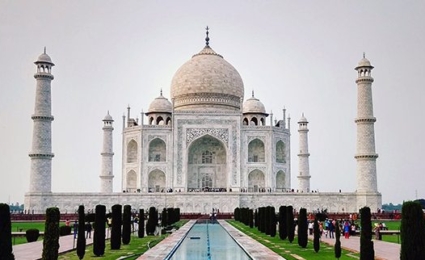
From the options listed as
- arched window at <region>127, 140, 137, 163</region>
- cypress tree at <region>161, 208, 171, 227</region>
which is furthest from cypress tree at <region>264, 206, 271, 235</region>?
arched window at <region>127, 140, 137, 163</region>

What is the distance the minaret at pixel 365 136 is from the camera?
27547 mm

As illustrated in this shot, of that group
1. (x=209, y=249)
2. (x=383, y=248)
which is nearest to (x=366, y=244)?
(x=383, y=248)

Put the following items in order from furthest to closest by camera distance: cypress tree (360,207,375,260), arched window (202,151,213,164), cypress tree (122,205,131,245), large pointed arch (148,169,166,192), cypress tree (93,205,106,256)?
arched window (202,151,213,164)
large pointed arch (148,169,166,192)
cypress tree (122,205,131,245)
cypress tree (93,205,106,256)
cypress tree (360,207,375,260)

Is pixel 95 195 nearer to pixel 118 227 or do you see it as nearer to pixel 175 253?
pixel 118 227

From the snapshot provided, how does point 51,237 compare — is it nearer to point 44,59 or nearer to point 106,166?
point 44,59

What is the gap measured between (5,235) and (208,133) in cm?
2455

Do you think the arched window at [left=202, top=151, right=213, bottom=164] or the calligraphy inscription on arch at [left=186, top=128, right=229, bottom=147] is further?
the arched window at [left=202, top=151, right=213, bottom=164]

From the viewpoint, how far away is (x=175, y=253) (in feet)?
38.2

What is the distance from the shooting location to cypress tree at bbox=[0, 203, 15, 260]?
7.19 meters

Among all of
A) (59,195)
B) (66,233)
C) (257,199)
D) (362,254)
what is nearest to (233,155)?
(257,199)

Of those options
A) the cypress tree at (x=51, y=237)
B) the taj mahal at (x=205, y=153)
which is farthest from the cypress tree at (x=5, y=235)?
the taj mahal at (x=205, y=153)

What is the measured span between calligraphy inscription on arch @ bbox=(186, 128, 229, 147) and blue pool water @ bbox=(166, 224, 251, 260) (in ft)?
51.7

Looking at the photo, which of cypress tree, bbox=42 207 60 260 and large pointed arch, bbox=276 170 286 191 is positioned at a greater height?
large pointed arch, bbox=276 170 286 191

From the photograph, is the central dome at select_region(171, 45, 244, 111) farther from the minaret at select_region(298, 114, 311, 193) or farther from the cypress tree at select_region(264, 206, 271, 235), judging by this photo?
the cypress tree at select_region(264, 206, 271, 235)
